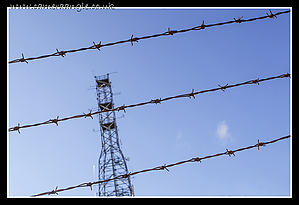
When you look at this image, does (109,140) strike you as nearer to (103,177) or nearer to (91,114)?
(103,177)

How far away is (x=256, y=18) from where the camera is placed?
4.73m

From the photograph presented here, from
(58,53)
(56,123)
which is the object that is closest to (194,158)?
(56,123)

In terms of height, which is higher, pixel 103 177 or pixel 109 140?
pixel 109 140

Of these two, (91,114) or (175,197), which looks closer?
(175,197)
